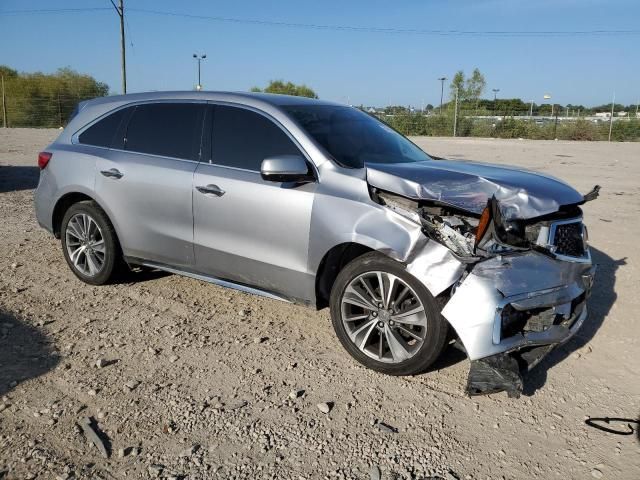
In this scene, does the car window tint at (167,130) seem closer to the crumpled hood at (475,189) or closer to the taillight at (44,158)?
the taillight at (44,158)

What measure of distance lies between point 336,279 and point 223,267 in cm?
107

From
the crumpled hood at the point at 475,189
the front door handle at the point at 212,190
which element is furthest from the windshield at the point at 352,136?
the front door handle at the point at 212,190

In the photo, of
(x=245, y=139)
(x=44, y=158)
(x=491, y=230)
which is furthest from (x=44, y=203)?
(x=491, y=230)

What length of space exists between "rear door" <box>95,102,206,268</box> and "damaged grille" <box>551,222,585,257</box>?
109 inches

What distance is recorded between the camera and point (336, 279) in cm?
393

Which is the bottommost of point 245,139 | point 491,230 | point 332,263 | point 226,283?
point 226,283

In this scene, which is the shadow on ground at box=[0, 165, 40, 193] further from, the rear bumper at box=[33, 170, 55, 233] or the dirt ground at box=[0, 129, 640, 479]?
the dirt ground at box=[0, 129, 640, 479]

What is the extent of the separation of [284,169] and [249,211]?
1.81 ft

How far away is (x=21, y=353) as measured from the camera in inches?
157

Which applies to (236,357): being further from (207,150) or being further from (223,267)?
(207,150)

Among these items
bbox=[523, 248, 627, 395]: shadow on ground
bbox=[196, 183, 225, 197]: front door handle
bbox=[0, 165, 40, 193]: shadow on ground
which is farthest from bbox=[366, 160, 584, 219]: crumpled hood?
bbox=[0, 165, 40, 193]: shadow on ground

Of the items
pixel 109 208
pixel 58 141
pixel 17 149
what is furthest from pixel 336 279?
pixel 17 149

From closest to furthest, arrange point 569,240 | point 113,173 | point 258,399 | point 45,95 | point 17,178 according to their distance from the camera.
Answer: point 258,399 → point 569,240 → point 113,173 → point 17,178 → point 45,95

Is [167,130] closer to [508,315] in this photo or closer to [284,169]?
[284,169]
